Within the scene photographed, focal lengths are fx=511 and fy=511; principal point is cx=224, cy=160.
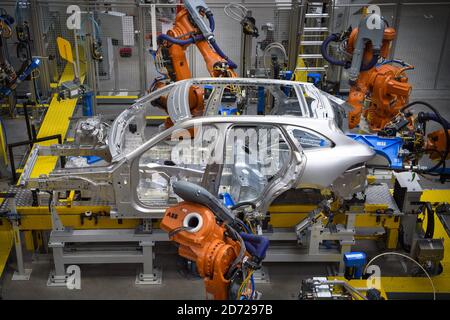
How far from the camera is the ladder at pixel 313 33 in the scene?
1012 cm

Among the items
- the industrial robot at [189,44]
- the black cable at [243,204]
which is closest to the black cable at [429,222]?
the black cable at [243,204]

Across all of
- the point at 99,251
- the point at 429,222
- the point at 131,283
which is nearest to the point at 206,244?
the point at 131,283

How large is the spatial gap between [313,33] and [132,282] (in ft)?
24.0

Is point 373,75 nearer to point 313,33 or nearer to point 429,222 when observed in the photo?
point 313,33

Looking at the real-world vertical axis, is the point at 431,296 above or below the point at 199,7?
below

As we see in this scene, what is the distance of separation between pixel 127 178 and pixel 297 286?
2.29 meters

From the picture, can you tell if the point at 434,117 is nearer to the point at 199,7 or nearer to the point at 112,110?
the point at 199,7

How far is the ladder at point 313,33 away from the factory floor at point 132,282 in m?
5.20

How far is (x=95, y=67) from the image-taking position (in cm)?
1077

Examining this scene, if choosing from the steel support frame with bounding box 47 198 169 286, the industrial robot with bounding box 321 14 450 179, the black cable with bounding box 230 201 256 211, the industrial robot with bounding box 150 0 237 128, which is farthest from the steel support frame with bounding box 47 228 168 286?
the industrial robot with bounding box 321 14 450 179

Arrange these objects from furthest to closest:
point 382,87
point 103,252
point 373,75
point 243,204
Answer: point 373,75 → point 382,87 → point 103,252 → point 243,204

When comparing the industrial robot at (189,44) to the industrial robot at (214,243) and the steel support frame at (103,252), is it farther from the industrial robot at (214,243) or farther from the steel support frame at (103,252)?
the industrial robot at (214,243)

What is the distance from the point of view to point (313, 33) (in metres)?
11.1
